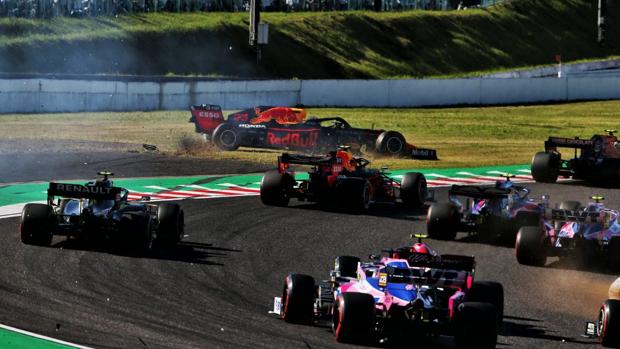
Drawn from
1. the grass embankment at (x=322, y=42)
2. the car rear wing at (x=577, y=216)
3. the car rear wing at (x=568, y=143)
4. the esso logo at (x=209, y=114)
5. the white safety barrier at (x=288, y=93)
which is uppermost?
the grass embankment at (x=322, y=42)

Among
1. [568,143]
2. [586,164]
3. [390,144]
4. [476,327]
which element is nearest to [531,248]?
[476,327]

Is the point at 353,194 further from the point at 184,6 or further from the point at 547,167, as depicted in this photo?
the point at 184,6

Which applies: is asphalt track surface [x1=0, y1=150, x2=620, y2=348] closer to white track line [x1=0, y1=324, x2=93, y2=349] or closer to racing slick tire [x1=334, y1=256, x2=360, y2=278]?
white track line [x1=0, y1=324, x2=93, y2=349]

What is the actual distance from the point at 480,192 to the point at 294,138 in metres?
16.5

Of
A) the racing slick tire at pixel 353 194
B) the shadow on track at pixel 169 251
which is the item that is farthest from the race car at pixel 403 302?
the racing slick tire at pixel 353 194

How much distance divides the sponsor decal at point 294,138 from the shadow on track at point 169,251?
1706cm

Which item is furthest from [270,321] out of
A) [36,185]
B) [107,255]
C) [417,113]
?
[417,113]

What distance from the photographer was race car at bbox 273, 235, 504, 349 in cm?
1520

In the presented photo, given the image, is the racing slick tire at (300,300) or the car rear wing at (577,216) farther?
the car rear wing at (577,216)

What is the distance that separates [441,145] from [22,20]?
26.7 meters

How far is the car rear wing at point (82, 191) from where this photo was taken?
73.5 feet

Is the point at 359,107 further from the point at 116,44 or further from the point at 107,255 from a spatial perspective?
the point at 107,255

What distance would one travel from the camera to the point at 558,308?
1914 centimetres

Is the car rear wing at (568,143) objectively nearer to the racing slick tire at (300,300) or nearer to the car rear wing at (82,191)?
the car rear wing at (82,191)
